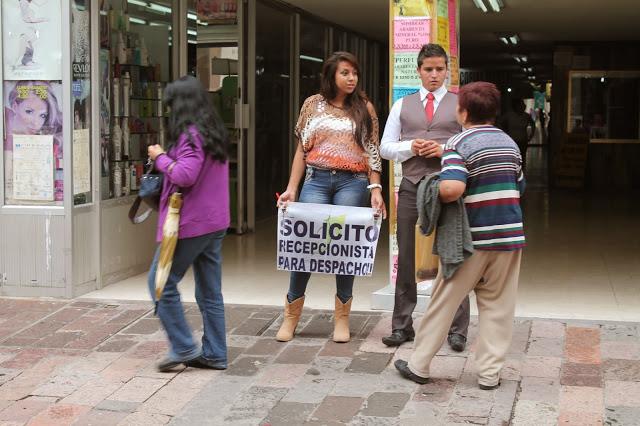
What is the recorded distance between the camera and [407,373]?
16.3ft

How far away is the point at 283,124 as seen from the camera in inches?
480

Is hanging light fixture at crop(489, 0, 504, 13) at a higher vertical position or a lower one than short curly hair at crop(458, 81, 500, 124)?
higher

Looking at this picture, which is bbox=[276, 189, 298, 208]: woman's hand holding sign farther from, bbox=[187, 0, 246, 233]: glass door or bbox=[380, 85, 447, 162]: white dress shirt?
bbox=[187, 0, 246, 233]: glass door

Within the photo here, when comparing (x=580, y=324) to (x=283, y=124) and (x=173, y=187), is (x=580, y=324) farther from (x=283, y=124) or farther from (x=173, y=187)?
(x=283, y=124)

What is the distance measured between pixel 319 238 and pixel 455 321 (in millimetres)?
916

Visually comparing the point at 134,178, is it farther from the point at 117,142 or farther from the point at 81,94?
the point at 81,94

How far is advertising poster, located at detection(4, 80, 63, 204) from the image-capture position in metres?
6.86

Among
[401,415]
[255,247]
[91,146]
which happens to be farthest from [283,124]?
[401,415]

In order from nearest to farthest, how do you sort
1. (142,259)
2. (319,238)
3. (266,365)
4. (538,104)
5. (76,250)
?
1. (266,365)
2. (319,238)
3. (76,250)
4. (142,259)
5. (538,104)

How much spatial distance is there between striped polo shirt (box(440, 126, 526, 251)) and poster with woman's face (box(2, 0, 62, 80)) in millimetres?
3372

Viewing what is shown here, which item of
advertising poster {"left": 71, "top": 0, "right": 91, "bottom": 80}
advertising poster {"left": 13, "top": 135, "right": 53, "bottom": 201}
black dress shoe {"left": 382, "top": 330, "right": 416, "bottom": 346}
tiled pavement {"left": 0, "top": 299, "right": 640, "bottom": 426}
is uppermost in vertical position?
advertising poster {"left": 71, "top": 0, "right": 91, "bottom": 80}

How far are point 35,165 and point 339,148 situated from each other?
99.4 inches

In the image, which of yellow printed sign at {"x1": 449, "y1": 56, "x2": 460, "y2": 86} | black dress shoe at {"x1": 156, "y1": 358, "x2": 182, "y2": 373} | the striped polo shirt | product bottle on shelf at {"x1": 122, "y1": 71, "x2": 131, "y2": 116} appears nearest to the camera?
the striped polo shirt

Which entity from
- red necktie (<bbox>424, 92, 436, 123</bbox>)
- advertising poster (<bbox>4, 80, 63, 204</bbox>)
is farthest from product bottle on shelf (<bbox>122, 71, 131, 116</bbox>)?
red necktie (<bbox>424, 92, 436, 123</bbox>)
